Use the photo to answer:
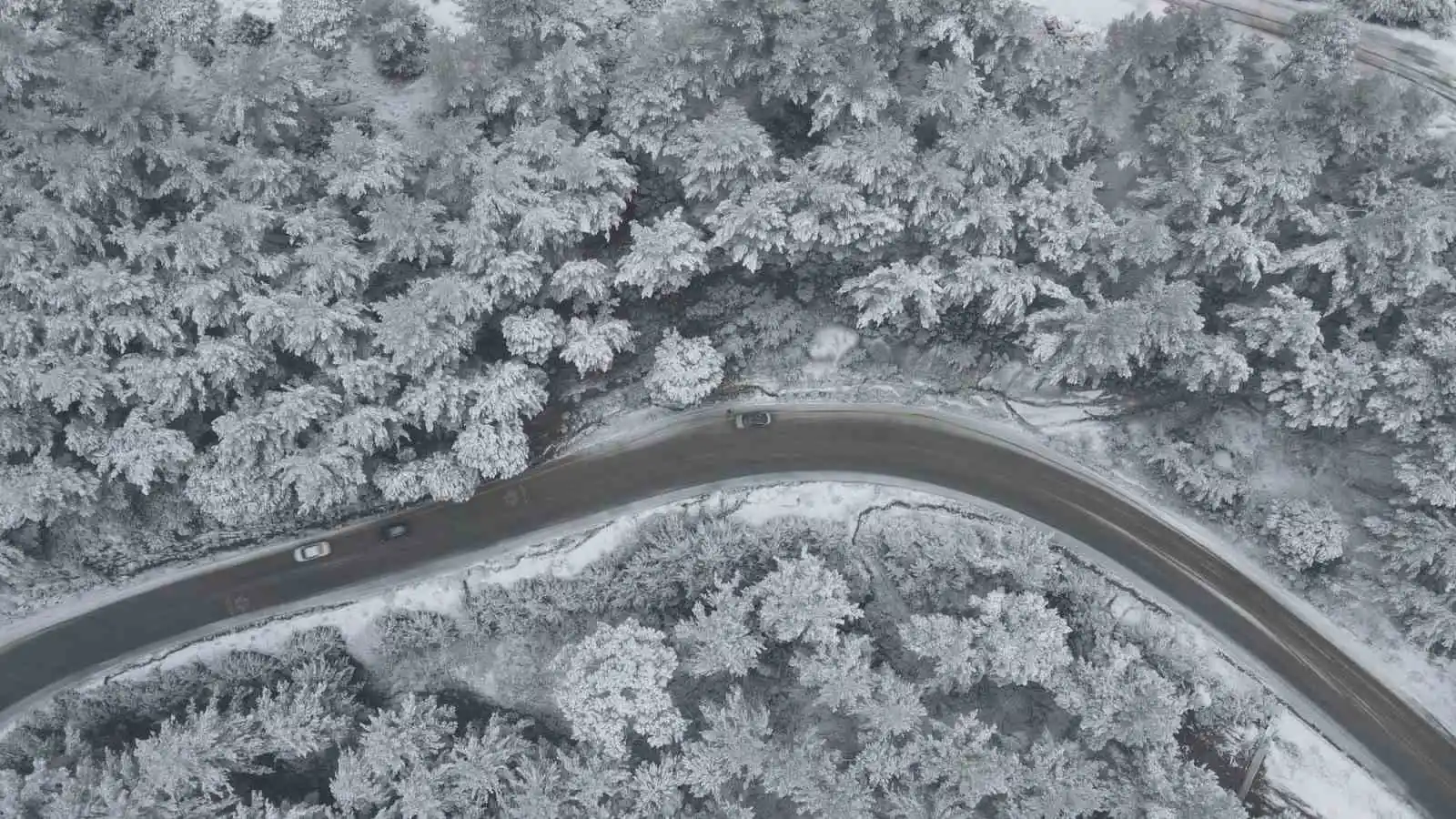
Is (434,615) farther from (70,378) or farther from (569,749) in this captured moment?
(70,378)

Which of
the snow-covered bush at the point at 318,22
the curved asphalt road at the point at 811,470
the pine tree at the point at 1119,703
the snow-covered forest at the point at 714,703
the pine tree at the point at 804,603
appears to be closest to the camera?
the snow-covered forest at the point at 714,703

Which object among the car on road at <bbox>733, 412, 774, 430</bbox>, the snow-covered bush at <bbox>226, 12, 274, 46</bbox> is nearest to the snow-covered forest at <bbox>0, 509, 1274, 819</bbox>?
the car on road at <bbox>733, 412, 774, 430</bbox>

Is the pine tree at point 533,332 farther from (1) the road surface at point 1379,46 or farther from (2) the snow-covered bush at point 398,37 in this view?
(1) the road surface at point 1379,46

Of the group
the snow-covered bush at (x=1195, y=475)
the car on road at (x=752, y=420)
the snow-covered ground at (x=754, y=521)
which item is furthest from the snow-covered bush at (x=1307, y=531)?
the car on road at (x=752, y=420)

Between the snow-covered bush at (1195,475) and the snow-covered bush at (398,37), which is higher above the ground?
the snow-covered bush at (1195,475)

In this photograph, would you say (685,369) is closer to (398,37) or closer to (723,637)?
(723,637)

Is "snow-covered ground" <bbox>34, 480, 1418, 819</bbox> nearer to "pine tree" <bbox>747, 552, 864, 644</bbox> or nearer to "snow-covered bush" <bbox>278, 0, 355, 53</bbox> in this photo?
"pine tree" <bbox>747, 552, 864, 644</bbox>

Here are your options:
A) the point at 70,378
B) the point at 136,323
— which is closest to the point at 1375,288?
the point at 136,323

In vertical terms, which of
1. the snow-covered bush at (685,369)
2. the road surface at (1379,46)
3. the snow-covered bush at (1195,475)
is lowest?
the snow-covered bush at (685,369)
